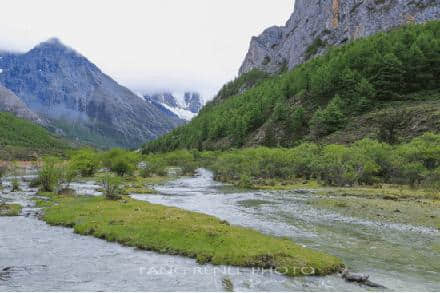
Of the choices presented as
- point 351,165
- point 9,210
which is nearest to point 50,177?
point 9,210

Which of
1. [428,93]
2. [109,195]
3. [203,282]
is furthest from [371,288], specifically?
[428,93]

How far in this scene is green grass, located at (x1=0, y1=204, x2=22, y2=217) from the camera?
4781cm

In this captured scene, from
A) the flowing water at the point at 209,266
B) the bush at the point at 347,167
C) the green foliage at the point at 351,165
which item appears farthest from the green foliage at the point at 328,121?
the flowing water at the point at 209,266

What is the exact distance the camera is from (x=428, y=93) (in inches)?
5399

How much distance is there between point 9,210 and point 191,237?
29185 mm

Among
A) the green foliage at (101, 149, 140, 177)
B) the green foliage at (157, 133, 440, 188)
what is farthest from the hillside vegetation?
the green foliage at (101, 149, 140, 177)

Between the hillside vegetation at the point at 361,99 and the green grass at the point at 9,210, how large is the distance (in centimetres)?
8891

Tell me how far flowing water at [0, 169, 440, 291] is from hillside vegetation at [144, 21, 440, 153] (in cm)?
7530

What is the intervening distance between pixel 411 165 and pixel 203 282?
63393 mm

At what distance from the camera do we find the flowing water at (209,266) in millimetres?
23297

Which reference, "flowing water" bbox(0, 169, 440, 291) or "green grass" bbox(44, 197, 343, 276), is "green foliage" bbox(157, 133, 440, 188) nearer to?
"flowing water" bbox(0, 169, 440, 291)

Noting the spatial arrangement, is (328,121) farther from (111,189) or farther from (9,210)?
(9,210)

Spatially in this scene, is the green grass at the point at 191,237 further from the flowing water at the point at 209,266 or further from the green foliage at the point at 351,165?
the green foliage at the point at 351,165

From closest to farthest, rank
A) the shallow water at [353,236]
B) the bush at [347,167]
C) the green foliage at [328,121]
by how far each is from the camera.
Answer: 1. the shallow water at [353,236]
2. the bush at [347,167]
3. the green foliage at [328,121]
